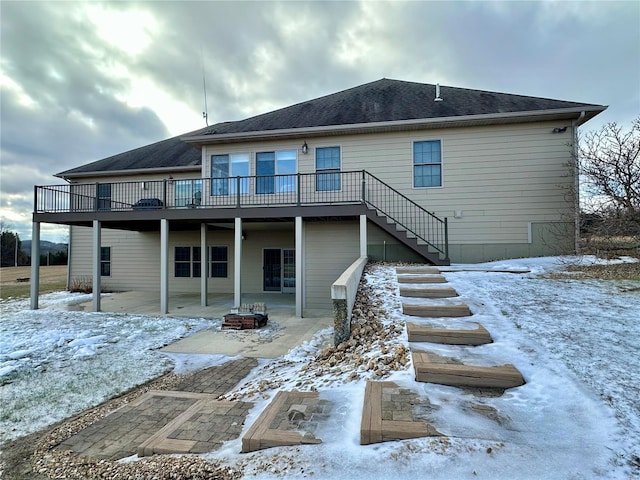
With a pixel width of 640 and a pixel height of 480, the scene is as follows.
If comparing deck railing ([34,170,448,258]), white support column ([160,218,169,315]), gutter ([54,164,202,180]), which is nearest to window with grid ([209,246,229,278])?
deck railing ([34,170,448,258])

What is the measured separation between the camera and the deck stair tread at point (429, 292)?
235 inches

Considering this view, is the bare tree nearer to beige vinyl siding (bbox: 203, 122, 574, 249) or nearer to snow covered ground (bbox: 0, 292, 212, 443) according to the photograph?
beige vinyl siding (bbox: 203, 122, 574, 249)

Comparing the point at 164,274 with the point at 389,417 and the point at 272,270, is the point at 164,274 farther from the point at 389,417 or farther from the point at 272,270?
the point at 389,417

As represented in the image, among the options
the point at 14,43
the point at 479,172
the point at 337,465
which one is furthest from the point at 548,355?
the point at 14,43

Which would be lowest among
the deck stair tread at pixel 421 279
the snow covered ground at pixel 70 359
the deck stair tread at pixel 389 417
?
the snow covered ground at pixel 70 359

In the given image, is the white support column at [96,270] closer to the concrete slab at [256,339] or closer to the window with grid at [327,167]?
the concrete slab at [256,339]

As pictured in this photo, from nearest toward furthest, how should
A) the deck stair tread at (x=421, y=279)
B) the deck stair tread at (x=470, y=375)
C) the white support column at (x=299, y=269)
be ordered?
the deck stair tread at (x=470, y=375) < the deck stair tread at (x=421, y=279) < the white support column at (x=299, y=269)

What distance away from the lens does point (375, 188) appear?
10.7 metres

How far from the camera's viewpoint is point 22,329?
788cm

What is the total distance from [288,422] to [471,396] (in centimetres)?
160

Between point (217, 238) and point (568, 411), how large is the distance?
13117 mm

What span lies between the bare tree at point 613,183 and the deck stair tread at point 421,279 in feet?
14.7

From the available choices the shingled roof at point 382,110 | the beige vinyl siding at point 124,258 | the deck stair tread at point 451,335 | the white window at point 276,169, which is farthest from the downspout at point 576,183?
the beige vinyl siding at point 124,258

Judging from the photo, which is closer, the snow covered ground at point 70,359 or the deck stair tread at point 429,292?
the snow covered ground at point 70,359
